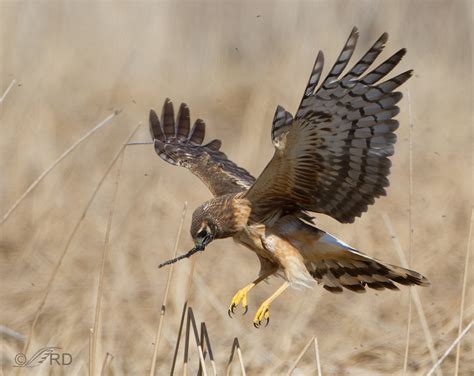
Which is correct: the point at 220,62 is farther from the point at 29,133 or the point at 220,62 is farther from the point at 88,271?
the point at 88,271

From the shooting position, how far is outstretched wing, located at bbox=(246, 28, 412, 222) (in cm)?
447

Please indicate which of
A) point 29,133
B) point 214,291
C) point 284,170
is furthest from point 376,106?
point 29,133

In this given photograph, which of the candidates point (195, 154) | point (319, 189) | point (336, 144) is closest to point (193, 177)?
point (195, 154)

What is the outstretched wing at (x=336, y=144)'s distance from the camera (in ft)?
14.7

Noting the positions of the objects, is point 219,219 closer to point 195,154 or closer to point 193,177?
point 195,154

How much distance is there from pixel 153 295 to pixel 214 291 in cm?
47

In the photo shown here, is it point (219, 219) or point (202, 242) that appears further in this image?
point (219, 219)

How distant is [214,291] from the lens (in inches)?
301

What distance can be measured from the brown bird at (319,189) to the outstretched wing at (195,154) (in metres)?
0.12

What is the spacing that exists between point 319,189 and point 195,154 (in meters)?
1.36

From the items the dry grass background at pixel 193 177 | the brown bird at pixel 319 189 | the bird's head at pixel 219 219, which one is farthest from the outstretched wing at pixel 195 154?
the dry grass background at pixel 193 177

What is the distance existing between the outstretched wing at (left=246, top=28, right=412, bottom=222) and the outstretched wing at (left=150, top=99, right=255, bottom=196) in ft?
2.04

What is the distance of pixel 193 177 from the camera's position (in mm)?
9852

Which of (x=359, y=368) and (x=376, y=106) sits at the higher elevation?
(x=376, y=106)
